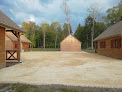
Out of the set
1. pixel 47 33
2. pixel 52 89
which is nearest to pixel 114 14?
pixel 47 33

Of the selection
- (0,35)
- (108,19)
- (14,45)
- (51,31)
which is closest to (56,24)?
(51,31)

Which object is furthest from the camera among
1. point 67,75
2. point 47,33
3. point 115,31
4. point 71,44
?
point 47,33

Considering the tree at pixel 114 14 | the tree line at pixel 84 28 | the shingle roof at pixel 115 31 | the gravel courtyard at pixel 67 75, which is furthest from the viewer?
the tree at pixel 114 14

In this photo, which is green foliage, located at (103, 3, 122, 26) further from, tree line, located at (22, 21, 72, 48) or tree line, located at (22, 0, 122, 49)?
tree line, located at (22, 21, 72, 48)

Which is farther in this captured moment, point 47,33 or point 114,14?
point 47,33

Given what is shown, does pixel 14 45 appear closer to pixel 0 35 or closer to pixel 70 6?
pixel 0 35

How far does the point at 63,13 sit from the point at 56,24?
60.6ft

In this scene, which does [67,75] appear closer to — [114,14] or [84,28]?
[114,14]

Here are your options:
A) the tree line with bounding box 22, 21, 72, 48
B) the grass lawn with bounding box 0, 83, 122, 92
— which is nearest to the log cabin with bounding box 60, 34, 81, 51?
the tree line with bounding box 22, 21, 72, 48

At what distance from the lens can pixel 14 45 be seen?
2362 centimetres

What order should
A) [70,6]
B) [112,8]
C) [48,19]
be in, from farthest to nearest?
[48,19], [112,8], [70,6]

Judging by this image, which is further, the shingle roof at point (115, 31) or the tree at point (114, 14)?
the tree at point (114, 14)

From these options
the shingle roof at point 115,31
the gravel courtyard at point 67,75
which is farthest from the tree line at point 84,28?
the gravel courtyard at point 67,75

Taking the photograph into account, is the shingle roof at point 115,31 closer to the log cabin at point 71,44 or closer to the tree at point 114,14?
the log cabin at point 71,44
